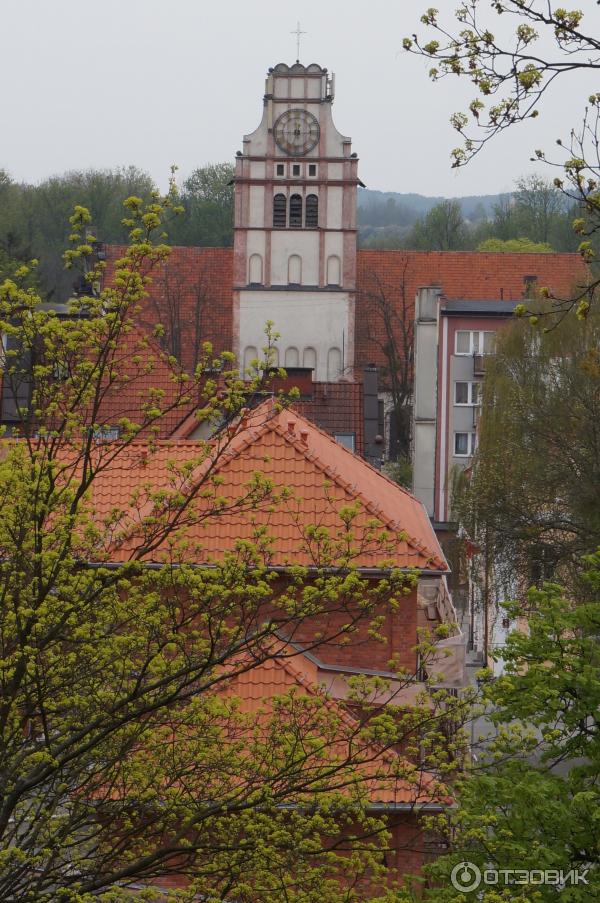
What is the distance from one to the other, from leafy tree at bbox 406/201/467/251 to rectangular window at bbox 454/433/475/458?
4480 centimetres

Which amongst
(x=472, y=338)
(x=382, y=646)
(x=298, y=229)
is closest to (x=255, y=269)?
(x=298, y=229)

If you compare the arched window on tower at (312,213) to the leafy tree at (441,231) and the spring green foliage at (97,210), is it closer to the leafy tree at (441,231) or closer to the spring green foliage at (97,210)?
the spring green foliage at (97,210)

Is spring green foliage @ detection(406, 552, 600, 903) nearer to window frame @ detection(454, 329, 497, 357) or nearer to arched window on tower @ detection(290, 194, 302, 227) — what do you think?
arched window on tower @ detection(290, 194, 302, 227)

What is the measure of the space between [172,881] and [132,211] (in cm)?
766

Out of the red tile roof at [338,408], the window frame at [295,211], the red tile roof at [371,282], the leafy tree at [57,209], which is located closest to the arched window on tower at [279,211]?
the window frame at [295,211]

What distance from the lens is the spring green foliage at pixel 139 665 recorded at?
31.8ft

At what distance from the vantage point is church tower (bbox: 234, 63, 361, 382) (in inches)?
2271

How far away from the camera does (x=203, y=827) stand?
994cm

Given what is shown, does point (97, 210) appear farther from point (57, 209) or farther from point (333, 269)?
point (333, 269)

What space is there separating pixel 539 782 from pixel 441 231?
3811 inches

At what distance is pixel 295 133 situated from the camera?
57844 mm

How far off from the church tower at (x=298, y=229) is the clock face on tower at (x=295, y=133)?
4cm

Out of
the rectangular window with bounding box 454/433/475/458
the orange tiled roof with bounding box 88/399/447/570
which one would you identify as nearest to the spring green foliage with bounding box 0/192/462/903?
the orange tiled roof with bounding box 88/399/447/570

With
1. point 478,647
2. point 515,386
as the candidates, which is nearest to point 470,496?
point 515,386
